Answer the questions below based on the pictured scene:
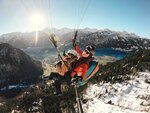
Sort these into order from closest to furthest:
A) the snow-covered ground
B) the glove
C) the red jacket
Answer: the glove
the red jacket
the snow-covered ground

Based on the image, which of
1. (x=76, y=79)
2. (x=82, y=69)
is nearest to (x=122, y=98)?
(x=82, y=69)

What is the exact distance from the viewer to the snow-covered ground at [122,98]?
3241 cm

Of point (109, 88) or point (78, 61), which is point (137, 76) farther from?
point (78, 61)

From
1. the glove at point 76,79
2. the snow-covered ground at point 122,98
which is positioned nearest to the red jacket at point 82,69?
the glove at point 76,79

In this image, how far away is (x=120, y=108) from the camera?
32750 millimetres

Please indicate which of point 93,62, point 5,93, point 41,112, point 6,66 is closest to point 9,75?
point 6,66

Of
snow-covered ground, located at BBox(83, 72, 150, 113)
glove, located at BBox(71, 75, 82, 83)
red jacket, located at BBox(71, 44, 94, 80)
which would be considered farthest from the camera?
snow-covered ground, located at BBox(83, 72, 150, 113)

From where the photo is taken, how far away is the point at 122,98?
119 ft

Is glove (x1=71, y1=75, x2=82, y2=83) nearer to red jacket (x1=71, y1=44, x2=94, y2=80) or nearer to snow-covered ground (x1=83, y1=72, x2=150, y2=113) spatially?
red jacket (x1=71, y1=44, x2=94, y2=80)

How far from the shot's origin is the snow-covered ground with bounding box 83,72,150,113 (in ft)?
106

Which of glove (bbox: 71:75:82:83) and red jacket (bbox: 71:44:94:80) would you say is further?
red jacket (bbox: 71:44:94:80)

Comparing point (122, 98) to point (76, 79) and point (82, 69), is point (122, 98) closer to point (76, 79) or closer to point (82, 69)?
point (82, 69)

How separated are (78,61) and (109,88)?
3180 cm

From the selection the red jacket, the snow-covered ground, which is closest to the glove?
the red jacket
